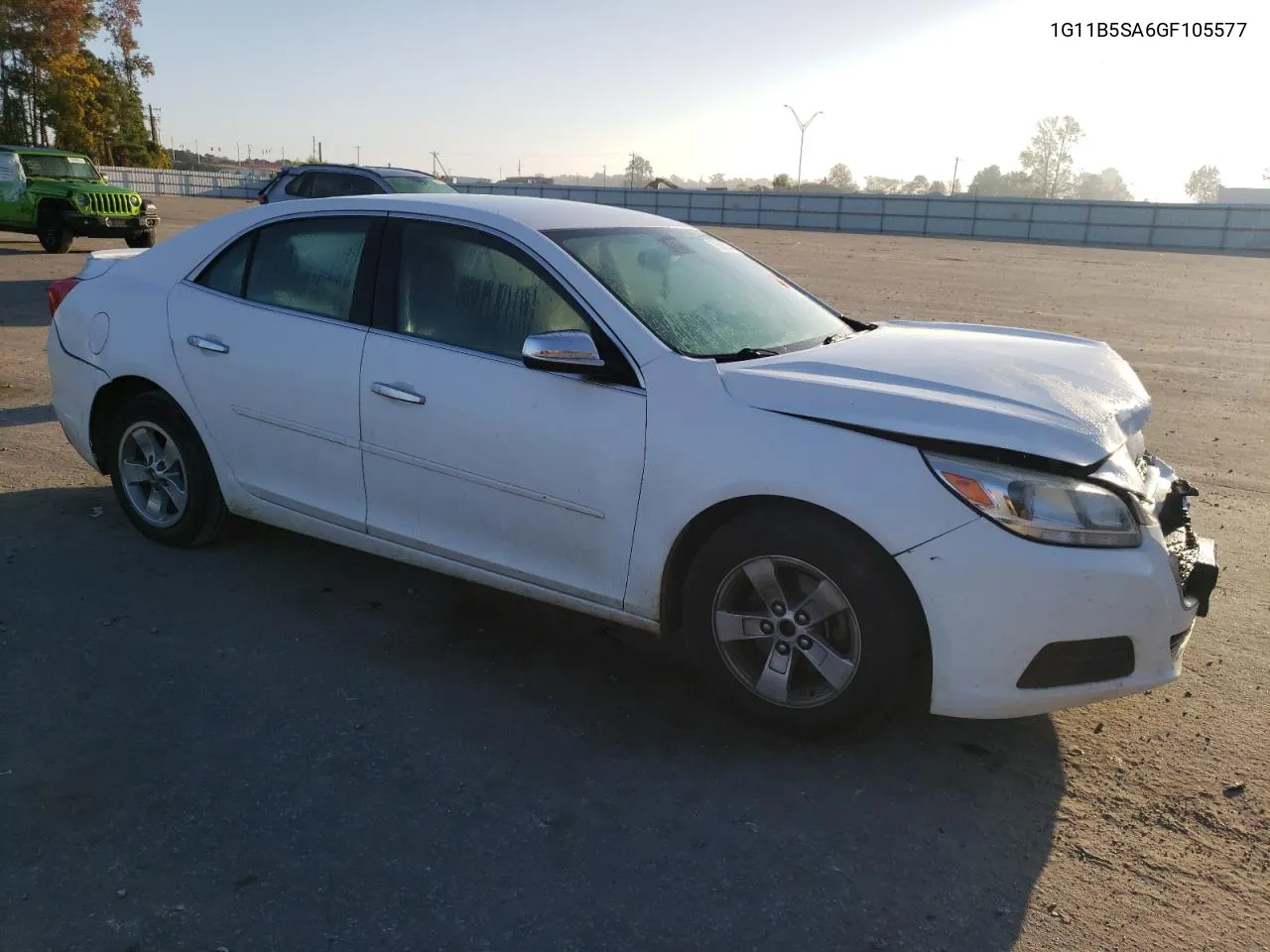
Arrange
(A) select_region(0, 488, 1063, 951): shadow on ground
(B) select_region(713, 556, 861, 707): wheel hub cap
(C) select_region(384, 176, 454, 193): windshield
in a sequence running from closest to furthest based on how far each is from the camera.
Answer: (A) select_region(0, 488, 1063, 951): shadow on ground → (B) select_region(713, 556, 861, 707): wheel hub cap → (C) select_region(384, 176, 454, 193): windshield

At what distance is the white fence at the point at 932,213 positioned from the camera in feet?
148

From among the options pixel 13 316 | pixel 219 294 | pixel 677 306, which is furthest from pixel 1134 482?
pixel 13 316

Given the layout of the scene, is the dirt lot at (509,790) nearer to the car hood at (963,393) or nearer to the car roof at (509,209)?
the car hood at (963,393)

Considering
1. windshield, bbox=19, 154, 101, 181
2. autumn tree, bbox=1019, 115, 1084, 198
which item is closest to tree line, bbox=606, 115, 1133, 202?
autumn tree, bbox=1019, 115, 1084, 198

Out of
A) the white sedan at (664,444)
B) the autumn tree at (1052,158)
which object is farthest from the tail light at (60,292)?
the autumn tree at (1052,158)

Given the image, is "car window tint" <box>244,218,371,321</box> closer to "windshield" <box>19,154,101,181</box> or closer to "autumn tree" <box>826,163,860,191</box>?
"windshield" <box>19,154,101,181</box>

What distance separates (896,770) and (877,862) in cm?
50

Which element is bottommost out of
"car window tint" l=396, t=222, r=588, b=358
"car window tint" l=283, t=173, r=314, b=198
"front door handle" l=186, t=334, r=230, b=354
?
"front door handle" l=186, t=334, r=230, b=354

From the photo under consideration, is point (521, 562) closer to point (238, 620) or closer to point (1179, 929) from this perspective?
point (238, 620)

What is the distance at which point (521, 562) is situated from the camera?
145 inches

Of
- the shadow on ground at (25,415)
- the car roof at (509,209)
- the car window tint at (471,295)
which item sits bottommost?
the shadow on ground at (25,415)

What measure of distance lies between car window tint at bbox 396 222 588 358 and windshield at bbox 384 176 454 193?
9.29 metres

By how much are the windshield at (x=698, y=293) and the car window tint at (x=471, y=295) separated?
0.68 ft

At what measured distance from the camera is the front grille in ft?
62.0
